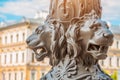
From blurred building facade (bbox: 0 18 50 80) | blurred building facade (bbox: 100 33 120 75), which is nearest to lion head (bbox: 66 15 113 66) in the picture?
blurred building facade (bbox: 0 18 50 80)

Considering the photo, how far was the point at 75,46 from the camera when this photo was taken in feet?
9.06

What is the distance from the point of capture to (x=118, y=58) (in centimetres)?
4047

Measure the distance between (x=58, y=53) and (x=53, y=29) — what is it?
0.17 metres

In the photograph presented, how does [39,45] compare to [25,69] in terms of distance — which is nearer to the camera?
[39,45]

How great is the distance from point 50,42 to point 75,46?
0.20 m

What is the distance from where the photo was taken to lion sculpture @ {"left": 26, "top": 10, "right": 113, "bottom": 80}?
2.70 metres

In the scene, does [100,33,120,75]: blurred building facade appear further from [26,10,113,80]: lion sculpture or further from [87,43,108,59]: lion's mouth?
[87,43,108,59]: lion's mouth

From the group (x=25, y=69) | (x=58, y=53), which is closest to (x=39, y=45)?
(x=58, y=53)

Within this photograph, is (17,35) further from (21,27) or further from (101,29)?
(101,29)

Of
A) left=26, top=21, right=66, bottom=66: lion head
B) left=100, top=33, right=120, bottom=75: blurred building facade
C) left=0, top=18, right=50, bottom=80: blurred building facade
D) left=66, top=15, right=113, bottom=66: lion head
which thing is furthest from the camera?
left=100, top=33, right=120, bottom=75: blurred building facade

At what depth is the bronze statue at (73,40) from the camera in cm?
272

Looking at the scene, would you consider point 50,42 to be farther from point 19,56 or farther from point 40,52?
point 19,56

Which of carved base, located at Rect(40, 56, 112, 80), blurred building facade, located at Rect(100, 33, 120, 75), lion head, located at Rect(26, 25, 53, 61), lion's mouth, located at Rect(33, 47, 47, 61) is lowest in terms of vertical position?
blurred building facade, located at Rect(100, 33, 120, 75)

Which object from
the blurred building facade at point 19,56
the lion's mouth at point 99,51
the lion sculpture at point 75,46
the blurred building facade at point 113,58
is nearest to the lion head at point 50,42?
the lion sculpture at point 75,46
